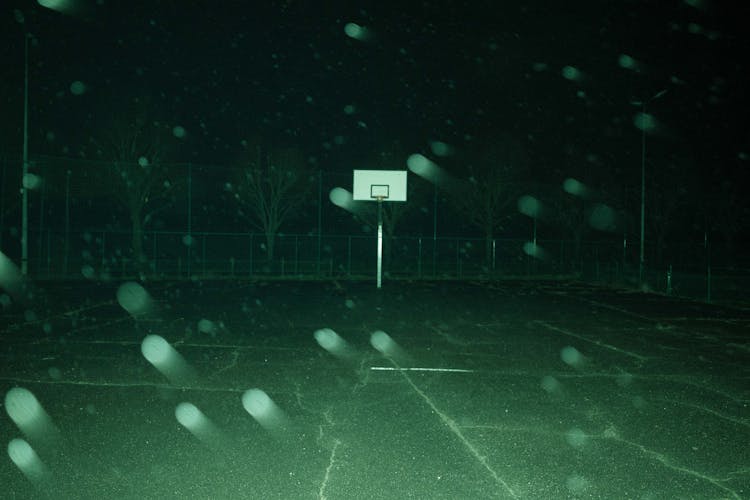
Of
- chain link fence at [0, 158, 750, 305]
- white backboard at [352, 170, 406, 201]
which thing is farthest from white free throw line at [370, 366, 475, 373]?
white backboard at [352, 170, 406, 201]

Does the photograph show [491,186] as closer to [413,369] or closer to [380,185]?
[380,185]

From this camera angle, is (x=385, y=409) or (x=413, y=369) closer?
(x=385, y=409)

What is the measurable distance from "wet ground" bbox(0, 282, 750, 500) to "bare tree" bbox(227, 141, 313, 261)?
22025 millimetres

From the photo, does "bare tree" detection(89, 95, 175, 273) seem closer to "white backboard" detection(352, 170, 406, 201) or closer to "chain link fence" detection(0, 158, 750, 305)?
"chain link fence" detection(0, 158, 750, 305)

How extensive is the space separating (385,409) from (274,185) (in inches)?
1252

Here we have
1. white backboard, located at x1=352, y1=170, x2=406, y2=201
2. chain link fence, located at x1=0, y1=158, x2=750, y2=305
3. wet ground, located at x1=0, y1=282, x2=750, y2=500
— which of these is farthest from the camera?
chain link fence, located at x1=0, y1=158, x2=750, y2=305

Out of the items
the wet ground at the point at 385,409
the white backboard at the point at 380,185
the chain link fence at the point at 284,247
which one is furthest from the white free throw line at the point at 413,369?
the white backboard at the point at 380,185

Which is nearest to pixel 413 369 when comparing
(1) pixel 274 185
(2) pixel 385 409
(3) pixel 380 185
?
(2) pixel 385 409

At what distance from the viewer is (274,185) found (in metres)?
37.7

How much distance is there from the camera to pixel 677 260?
46.5m

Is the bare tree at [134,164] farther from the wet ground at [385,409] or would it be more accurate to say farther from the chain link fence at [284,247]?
the wet ground at [385,409]

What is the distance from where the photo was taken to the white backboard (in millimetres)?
27812

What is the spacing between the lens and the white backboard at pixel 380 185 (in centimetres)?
2781

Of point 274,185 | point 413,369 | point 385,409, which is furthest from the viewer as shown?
point 274,185
